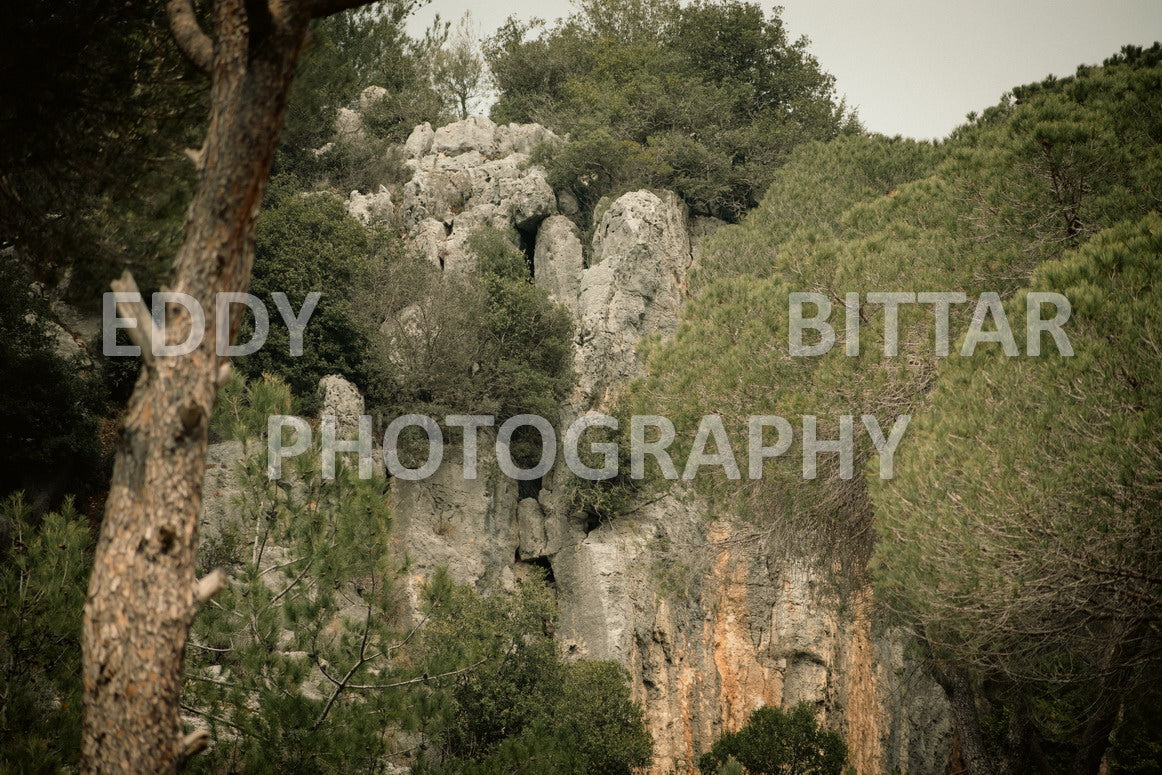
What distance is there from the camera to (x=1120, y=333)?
307 inches

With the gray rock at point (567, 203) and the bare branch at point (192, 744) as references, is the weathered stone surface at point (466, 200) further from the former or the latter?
the bare branch at point (192, 744)

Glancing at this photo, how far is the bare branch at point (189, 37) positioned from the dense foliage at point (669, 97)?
1820 centimetres

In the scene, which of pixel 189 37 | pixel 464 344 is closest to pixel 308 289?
pixel 464 344

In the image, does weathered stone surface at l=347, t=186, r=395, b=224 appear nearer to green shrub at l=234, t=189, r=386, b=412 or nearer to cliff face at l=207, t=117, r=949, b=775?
green shrub at l=234, t=189, r=386, b=412

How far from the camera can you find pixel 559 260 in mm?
21453

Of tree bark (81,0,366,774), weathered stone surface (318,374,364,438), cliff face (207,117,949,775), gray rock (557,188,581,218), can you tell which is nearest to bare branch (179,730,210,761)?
tree bark (81,0,366,774)

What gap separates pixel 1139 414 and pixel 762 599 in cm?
1105

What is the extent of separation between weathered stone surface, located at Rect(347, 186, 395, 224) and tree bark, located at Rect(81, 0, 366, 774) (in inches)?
668

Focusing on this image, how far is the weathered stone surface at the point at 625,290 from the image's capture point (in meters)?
19.4

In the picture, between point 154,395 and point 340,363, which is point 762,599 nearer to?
point 340,363

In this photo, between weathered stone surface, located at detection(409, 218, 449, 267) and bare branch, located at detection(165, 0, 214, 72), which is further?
weathered stone surface, located at detection(409, 218, 449, 267)

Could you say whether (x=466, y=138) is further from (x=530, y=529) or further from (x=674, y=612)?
(x=674, y=612)

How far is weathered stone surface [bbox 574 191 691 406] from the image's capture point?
1942 cm

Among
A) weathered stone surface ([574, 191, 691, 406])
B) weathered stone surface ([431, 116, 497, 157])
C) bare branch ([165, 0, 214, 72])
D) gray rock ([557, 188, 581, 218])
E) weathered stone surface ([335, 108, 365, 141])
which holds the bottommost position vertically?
bare branch ([165, 0, 214, 72])
